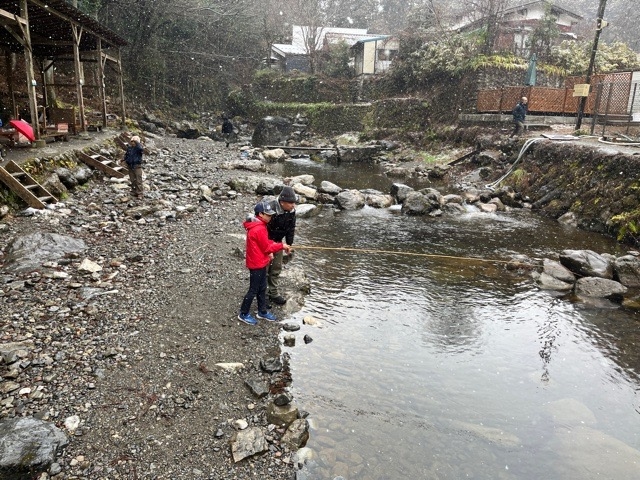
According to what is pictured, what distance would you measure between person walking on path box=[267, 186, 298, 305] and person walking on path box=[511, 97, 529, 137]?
1721 cm

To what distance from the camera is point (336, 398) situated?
495cm

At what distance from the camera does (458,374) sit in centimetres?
561

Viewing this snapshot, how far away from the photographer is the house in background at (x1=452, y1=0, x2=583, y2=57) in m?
28.8

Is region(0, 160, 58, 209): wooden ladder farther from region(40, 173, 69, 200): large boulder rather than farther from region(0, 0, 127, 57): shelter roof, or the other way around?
region(0, 0, 127, 57): shelter roof

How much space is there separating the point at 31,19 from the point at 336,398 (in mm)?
16038

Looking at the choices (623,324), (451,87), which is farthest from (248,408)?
(451,87)

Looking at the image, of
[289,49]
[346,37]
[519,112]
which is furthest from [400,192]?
[289,49]

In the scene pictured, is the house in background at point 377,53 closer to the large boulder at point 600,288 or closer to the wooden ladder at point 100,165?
the wooden ladder at point 100,165

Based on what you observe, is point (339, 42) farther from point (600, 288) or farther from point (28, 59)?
point (600, 288)

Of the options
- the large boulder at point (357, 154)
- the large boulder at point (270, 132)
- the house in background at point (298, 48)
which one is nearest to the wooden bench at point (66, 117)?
the large boulder at point (357, 154)

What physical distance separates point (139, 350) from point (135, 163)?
7351 millimetres

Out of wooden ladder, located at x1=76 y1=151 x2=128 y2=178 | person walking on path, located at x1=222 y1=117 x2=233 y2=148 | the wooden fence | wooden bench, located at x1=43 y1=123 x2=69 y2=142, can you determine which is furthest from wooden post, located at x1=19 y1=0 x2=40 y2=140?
the wooden fence

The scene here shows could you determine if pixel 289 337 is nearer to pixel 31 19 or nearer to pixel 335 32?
pixel 31 19

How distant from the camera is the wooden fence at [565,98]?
18.9 meters
